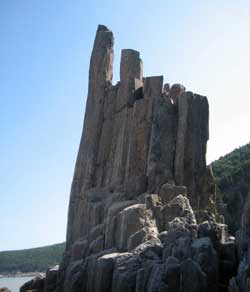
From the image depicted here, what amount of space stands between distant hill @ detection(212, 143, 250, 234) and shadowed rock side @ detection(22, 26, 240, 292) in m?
25.6

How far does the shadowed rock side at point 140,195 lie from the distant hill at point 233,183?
1008 inches

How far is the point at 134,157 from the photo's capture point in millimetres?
40750

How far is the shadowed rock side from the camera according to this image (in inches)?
869

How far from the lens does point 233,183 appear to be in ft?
284

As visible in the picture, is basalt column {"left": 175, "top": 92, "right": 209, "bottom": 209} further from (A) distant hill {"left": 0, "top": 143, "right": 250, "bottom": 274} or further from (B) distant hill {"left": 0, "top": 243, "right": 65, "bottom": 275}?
(B) distant hill {"left": 0, "top": 243, "right": 65, "bottom": 275}

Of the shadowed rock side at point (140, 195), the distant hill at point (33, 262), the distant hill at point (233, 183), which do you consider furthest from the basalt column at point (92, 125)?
the distant hill at point (33, 262)

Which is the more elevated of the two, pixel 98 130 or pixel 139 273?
pixel 98 130

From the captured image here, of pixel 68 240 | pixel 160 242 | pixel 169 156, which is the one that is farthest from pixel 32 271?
pixel 160 242

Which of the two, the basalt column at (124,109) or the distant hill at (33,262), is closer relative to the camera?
the basalt column at (124,109)

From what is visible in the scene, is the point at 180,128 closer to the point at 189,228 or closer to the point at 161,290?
the point at 189,228

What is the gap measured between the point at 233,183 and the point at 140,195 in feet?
176

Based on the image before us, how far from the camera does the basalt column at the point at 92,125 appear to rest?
1813 inches

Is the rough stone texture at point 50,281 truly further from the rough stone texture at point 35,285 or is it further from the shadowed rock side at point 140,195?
the rough stone texture at point 35,285

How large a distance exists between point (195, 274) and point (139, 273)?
285 centimetres
